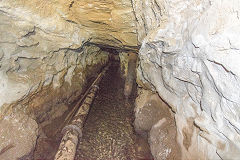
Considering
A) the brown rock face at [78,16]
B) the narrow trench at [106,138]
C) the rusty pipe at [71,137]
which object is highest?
the brown rock face at [78,16]

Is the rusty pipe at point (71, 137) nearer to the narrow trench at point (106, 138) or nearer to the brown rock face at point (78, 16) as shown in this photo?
the narrow trench at point (106, 138)

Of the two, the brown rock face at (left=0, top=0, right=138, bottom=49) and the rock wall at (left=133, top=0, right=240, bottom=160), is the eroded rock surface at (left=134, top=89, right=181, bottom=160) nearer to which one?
the rock wall at (left=133, top=0, right=240, bottom=160)

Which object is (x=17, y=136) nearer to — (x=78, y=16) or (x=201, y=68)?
(x=78, y=16)

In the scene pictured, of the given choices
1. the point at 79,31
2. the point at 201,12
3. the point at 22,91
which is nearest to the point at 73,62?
the point at 79,31

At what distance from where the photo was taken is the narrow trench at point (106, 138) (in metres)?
4.20

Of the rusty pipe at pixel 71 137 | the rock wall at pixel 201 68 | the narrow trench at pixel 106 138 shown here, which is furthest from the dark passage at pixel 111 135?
the rock wall at pixel 201 68

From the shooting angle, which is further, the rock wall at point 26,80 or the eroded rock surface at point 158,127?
the eroded rock surface at point 158,127

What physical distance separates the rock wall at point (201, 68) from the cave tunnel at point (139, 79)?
0.01m

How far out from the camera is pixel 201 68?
8.11 ft

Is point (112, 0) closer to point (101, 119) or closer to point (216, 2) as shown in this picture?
point (216, 2)

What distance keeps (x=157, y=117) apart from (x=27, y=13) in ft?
12.7

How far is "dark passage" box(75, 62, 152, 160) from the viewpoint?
4.26 meters

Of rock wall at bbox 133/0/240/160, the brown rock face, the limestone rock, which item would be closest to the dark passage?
the limestone rock

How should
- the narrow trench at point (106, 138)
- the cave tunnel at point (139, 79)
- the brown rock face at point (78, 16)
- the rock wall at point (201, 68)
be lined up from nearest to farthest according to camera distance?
1. the rock wall at point (201, 68)
2. the cave tunnel at point (139, 79)
3. the brown rock face at point (78, 16)
4. the narrow trench at point (106, 138)
